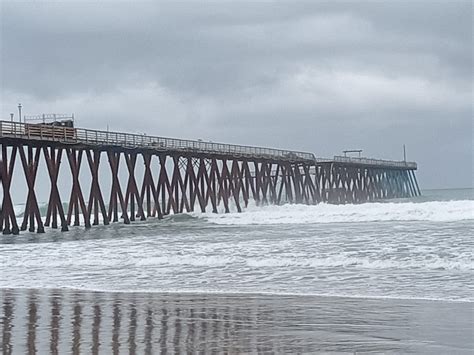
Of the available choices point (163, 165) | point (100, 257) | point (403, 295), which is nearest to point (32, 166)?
point (163, 165)

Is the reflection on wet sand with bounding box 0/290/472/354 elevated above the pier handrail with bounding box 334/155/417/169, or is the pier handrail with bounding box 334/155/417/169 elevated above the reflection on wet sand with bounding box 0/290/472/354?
the pier handrail with bounding box 334/155/417/169

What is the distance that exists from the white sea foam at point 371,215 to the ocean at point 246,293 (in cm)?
674

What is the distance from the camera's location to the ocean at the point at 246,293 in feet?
27.5

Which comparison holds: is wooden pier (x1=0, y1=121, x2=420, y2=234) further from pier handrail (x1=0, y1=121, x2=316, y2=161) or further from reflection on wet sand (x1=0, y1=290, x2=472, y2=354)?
reflection on wet sand (x1=0, y1=290, x2=472, y2=354)

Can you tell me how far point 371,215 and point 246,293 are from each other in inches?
900

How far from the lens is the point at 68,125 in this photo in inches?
1442

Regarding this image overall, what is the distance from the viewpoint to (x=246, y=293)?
12875 mm

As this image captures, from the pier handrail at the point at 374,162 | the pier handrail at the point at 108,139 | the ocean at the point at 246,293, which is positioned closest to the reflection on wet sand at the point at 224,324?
the ocean at the point at 246,293

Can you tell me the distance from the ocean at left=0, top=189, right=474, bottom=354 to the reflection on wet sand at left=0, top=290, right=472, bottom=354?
0.05ft

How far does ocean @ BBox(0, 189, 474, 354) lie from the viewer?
330 inches

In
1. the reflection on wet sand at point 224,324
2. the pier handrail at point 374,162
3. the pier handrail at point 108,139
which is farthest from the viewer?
the pier handrail at point 374,162

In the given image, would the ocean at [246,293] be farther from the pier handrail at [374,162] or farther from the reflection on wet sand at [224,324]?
the pier handrail at [374,162]

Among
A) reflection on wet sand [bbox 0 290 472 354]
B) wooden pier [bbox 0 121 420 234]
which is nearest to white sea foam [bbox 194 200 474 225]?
wooden pier [bbox 0 121 420 234]

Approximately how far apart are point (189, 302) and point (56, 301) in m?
2.10
